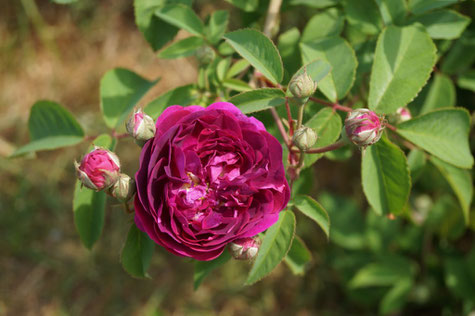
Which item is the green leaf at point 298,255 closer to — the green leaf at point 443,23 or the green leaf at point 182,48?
the green leaf at point 182,48

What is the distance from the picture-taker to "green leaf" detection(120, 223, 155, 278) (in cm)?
125

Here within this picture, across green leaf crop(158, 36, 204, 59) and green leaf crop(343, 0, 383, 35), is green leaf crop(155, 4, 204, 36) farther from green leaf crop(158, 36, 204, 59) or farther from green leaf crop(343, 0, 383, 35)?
green leaf crop(343, 0, 383, 35)

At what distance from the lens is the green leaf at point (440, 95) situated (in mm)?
1748

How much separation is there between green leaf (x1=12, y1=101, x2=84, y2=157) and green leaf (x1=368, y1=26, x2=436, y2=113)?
0.93 m

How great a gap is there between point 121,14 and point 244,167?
2815 millimetres

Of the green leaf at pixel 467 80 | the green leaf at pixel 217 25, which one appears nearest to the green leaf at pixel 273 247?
the green leaf at pixel 217 25

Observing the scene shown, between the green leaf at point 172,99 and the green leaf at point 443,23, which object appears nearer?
the green leaf at point 172,99

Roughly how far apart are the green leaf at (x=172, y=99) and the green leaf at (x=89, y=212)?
0.17 meters

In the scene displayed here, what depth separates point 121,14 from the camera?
11.6 feet

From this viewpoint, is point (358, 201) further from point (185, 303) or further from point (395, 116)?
point (395, 116)

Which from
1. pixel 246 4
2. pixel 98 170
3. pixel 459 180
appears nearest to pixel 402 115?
pixel 459 180

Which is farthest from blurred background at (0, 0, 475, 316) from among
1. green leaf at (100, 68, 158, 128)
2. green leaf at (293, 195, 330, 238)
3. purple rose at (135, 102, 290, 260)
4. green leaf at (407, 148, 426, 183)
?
purple rose at (135, 102, 290, 260)

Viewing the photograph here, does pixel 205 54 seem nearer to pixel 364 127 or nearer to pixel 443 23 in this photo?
pixel 364 127

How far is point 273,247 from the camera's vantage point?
1.19 m
